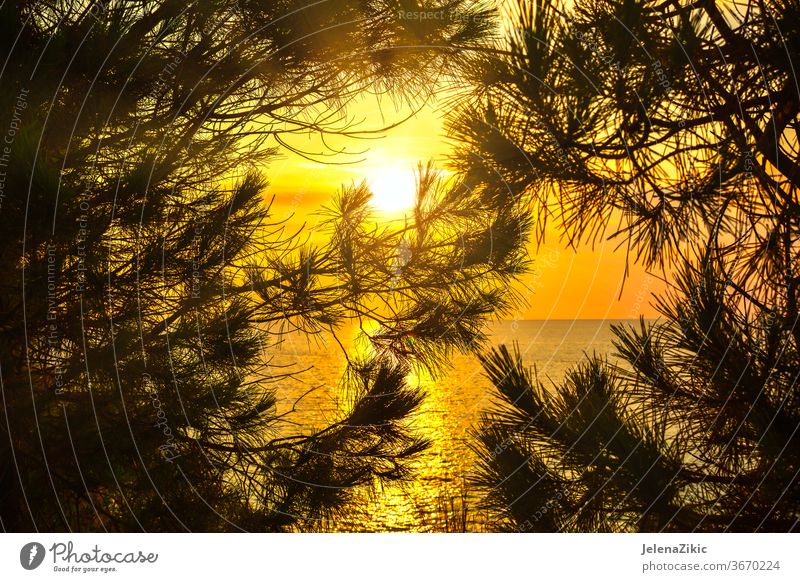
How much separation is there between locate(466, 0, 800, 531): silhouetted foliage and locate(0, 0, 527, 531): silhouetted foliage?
33 cm

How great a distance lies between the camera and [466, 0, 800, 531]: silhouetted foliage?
48.7 inches

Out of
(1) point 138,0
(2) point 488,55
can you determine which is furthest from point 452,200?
(1) point 138,0

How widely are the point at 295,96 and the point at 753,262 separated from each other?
5.27ft

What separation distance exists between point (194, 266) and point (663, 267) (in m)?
1.36

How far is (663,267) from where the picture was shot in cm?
158

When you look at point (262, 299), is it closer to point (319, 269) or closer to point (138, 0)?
point (319, 269)

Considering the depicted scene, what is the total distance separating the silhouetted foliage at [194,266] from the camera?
6.07 ft
